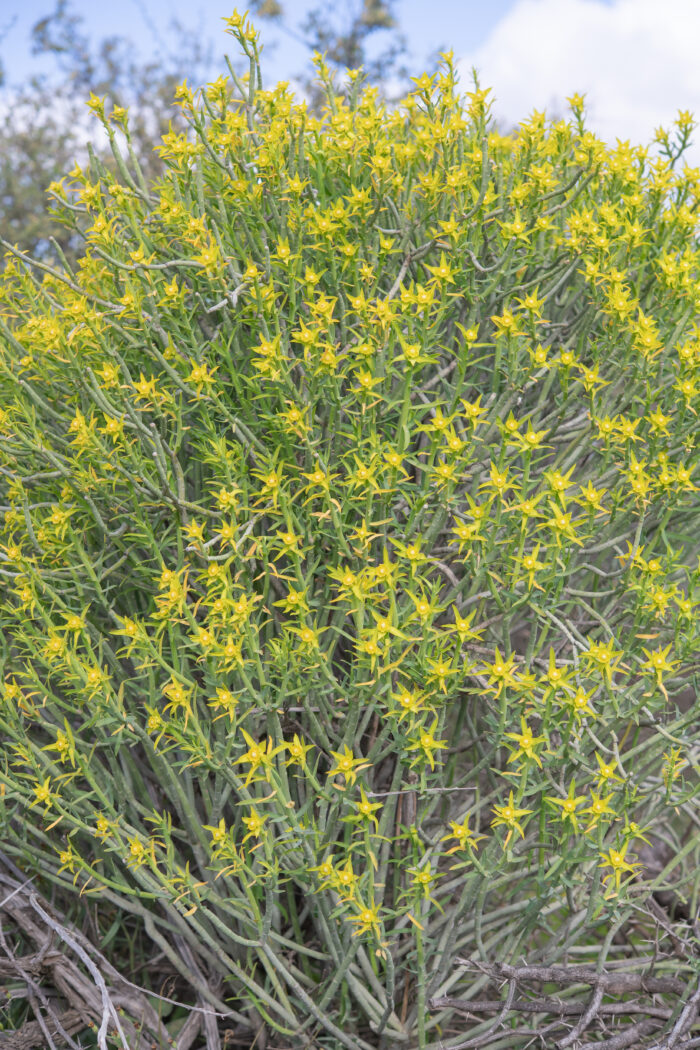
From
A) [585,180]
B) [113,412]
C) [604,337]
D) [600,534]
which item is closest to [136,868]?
[113,412]

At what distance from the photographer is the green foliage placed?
2.07m

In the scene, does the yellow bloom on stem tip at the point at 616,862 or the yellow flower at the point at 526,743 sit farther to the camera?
the yellow bloom on stem tip at the point at 616,862

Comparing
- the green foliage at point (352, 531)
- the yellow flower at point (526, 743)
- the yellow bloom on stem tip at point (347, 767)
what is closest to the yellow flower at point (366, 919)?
the green foliage at point (352, 531)

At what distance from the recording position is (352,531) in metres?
2.26

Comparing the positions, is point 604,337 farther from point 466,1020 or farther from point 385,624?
point 466,1020

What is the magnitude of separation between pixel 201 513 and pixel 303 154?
3.32 ft

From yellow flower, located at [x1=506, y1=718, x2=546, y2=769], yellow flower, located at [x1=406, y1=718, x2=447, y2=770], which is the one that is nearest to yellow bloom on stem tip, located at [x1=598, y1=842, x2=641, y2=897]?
yellow flower, located at [x1=506, y1=718, x2=546, y2=769]

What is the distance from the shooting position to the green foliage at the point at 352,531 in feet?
6.79

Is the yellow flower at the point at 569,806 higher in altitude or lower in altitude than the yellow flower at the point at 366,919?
higher

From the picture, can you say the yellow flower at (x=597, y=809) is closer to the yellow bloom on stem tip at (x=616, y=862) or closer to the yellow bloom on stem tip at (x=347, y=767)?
the yellow bloom on stem tip at (x=616, y=862)

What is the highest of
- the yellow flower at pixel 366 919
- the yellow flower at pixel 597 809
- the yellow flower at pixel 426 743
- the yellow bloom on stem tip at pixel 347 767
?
the yellow flower at pixel 426 743

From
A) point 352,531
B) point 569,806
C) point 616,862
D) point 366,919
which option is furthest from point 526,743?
point 352,531

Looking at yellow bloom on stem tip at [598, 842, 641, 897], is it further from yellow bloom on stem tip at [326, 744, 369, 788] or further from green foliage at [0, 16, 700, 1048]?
yellow bloom on stem tip at [326, 744, 369, 788]

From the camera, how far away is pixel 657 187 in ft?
8.37
